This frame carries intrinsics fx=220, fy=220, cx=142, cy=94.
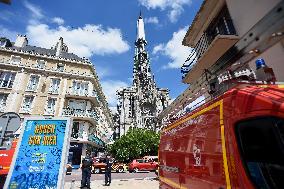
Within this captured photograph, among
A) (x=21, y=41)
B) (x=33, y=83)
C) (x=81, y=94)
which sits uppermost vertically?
(x=21, y=41)

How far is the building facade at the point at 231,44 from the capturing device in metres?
2.68

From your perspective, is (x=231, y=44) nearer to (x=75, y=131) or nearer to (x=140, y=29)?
(x=75, y=131)

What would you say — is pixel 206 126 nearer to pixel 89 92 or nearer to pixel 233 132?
pixel 233 132

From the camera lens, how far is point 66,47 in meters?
42.0

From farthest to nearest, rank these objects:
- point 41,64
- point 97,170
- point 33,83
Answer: point 41,64
point 33,83
point 97,170

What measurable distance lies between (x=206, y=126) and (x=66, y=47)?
42.1 m

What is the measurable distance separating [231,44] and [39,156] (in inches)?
311

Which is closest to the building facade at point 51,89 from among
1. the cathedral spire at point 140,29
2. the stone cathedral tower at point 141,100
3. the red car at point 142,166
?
the red car at point 142,166

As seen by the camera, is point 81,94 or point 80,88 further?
point 80,88

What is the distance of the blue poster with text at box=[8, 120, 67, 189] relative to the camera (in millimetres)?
5527

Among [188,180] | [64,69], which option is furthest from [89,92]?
[188,180]

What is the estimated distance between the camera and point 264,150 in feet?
8.55

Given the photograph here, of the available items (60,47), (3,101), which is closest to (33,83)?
(3,101)

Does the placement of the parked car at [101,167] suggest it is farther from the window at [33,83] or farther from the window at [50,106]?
the window at [33,83]
